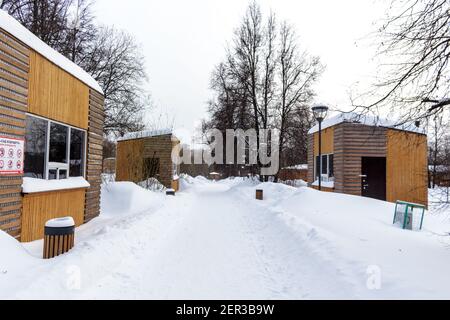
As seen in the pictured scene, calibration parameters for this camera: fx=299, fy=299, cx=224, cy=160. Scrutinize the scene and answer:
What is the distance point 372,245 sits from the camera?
5.01 m

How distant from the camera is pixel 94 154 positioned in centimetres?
945

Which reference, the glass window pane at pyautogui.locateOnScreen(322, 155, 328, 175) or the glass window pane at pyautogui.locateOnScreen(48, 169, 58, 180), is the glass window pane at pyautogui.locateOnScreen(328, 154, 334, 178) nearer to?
the glass window pane at pyautogui.locateOnScreen(322, 155, 328, 175)

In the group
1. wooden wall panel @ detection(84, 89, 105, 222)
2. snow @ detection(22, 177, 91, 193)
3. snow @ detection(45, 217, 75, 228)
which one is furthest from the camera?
wooden wall panel @ detection(84, 89, 105, 222)

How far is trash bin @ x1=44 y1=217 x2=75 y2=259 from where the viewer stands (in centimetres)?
492

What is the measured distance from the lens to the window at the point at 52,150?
6.20m

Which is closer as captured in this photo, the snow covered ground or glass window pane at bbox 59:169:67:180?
the snow covered ground

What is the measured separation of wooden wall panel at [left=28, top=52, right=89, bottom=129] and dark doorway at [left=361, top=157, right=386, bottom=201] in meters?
11.2

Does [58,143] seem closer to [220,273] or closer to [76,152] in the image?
[76,152]

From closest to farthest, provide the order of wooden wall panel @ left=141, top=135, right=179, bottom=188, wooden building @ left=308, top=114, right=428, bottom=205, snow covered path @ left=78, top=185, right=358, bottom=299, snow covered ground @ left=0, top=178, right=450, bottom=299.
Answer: snow covered ground @ left=0, top=178, right=450, bottom=299 → snow covered path @ left=78, top=185, right=358, bottom=299 → wooden building @ left=308, top=114, right=428, bottom=205 → wooden wall panel @ left=141, top=135, right=179, bottom=188

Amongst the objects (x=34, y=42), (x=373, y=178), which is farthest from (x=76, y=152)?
(x=373, y=178)

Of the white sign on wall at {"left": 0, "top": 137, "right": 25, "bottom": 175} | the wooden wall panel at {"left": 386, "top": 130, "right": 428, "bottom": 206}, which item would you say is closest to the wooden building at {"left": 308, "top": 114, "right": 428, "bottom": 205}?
the wooden wall panel at {"left": 386, "top": 130, "right": 428, "bottom": 206}

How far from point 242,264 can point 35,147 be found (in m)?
4.96

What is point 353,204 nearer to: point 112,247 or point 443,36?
→ point 443,36

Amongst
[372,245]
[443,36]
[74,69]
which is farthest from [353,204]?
[74,69]
